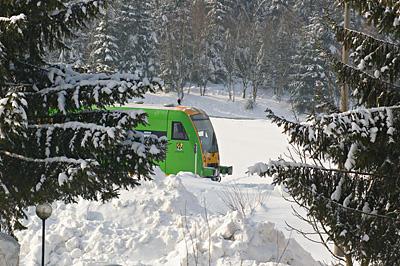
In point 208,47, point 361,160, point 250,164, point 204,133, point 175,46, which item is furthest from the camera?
point 208,47

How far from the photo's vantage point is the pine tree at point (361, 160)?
18.1 feet

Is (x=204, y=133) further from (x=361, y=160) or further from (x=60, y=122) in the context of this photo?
(x=361, y=160)

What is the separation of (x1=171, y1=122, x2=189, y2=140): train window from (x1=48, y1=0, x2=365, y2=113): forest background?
102ft

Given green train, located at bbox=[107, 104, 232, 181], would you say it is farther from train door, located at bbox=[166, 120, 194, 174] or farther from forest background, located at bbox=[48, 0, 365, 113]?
forest background, located at bbox=[48, 0, 365, 113]

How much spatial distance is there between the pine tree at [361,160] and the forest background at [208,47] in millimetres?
40942

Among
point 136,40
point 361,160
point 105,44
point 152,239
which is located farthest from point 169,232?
point 136,40

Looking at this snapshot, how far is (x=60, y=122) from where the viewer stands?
6297 mm

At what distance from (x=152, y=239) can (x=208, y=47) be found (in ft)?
153

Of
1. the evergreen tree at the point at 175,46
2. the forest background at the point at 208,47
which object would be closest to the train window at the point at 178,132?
the forest background at the point at 208,47

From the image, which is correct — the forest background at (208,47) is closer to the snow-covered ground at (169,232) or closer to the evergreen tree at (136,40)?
the evergreen tree at (136,40)

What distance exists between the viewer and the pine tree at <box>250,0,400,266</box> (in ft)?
18.1

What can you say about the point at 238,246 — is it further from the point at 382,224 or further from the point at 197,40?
the point at 197,40

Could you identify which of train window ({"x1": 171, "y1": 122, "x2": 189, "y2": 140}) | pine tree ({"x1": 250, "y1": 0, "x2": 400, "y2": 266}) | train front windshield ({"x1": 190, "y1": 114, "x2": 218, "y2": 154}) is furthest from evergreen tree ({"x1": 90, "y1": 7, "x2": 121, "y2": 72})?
pine tree ({"x1": 250, "y1": 0, "x2": 400, "y2": 266})

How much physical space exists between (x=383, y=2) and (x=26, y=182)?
4.58 m
